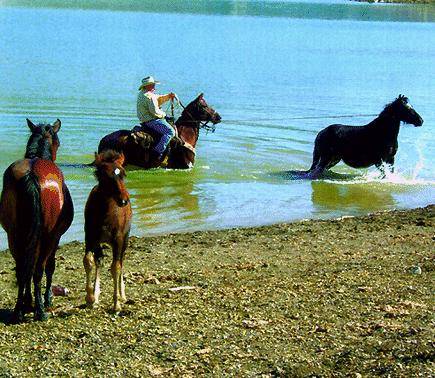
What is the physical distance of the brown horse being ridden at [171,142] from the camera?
1739 cm

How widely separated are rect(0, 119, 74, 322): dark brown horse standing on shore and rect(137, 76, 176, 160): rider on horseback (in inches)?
351

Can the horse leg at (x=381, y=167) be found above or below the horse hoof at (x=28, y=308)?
below

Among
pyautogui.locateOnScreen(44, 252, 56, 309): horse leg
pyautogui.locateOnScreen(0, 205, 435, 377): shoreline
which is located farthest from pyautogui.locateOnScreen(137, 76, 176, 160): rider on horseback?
pyautogui.locateOnScreen(44, 252, 56, 309): horse leg

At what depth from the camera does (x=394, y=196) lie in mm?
16719

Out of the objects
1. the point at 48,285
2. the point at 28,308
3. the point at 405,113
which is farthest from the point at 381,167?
the point at 28,308

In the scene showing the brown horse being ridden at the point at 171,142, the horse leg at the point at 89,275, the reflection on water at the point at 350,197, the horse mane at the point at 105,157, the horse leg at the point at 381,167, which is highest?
the horse mane at the point at 105,157

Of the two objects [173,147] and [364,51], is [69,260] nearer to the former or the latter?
[173,147]

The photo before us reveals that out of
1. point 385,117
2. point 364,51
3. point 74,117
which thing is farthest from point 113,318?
point 364,51

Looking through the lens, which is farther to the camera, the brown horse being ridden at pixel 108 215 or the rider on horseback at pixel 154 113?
the rider on horseback at pixel 154 113

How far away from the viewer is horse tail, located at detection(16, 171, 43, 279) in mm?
7711

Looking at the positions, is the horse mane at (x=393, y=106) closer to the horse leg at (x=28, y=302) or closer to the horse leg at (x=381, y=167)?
the horse leg at (x=381, y=167)

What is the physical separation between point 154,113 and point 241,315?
9.52m

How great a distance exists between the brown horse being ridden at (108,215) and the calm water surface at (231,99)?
4436mm

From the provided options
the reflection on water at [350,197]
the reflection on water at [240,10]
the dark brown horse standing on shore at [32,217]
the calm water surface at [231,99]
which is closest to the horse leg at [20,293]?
the dark brown horse standing on shore at [32,217]
